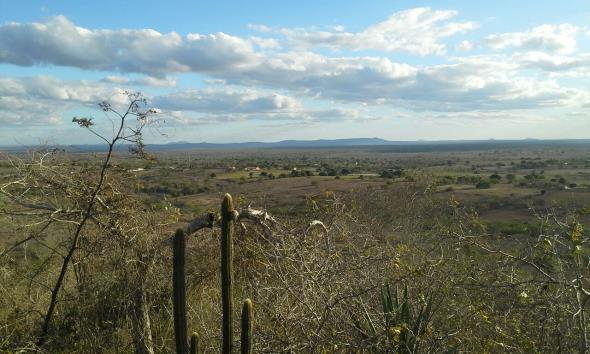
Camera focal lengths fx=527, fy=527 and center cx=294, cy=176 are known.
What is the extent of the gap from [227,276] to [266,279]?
1494 mm

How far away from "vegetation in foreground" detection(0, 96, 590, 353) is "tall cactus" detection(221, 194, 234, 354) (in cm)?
8

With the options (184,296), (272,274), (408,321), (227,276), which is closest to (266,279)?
(272,274)

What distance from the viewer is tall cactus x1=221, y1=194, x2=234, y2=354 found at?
509 cm

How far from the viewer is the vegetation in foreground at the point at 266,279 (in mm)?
5078

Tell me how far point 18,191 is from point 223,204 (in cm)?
402

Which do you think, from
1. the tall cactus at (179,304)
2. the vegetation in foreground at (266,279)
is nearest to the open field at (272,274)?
the vegetation in foreground at (266,279)

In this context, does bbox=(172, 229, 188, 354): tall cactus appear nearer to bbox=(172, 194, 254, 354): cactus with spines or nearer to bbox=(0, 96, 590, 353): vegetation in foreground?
bbox=(172, 194, 254, 354): cactus with spines

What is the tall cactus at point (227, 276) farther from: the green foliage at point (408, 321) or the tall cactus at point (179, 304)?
the green foliage at point (408, 321)

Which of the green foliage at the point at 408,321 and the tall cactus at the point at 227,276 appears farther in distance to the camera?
the tall cactus at the point at 227,276

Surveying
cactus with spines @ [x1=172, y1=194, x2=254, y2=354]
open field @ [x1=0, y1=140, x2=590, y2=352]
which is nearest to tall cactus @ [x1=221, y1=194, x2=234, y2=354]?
cactus with spines @ [x1=172, y1=194, x2=254, y2=354]

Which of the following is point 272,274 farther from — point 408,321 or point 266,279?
point 408,321

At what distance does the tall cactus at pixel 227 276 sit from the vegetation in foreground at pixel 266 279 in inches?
3.1

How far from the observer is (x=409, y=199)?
14391 mm

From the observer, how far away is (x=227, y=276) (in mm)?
5191
